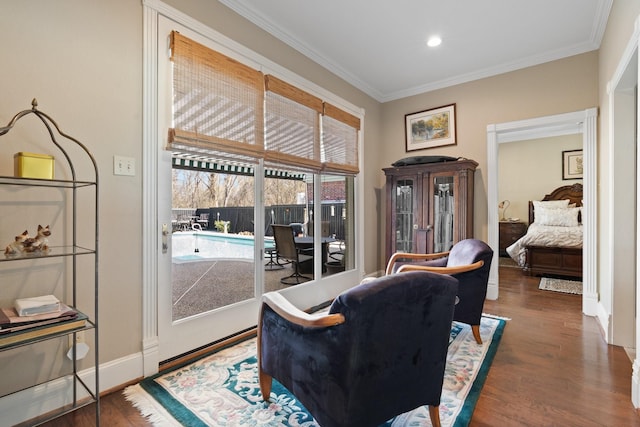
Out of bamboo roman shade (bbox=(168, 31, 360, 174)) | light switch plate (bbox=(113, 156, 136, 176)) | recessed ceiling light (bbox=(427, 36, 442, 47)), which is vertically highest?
recessed ceiling light (bbox=(427, 36, 442, 47))

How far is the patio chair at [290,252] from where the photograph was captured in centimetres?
331

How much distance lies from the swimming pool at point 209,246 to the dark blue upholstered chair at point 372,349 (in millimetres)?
1142

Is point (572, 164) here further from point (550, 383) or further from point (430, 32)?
point (550, 383)

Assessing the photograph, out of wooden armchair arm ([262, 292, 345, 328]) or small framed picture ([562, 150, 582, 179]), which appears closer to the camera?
wooden armchair arm ([262, 292, 345, 328])

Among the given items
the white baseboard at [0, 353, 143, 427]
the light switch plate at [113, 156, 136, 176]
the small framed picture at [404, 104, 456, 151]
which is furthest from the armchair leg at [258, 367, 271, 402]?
the small framed picture at [404, 104, 456, 151]

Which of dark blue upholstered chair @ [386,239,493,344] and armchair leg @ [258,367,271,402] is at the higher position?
dark blue upholstered chair @ [386,239,493,344]

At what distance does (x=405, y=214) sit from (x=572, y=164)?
4750 millimetres

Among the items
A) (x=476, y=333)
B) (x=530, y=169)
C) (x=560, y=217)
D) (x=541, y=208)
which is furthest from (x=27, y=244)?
(x=530, y=169)

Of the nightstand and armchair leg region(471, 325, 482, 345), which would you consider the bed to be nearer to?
the nightstand

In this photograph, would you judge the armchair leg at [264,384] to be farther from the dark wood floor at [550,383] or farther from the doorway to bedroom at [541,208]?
the doorway to bedroom at [541,208]

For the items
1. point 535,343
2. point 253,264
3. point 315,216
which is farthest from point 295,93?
point 535,343

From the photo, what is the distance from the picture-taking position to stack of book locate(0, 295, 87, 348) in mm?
1305

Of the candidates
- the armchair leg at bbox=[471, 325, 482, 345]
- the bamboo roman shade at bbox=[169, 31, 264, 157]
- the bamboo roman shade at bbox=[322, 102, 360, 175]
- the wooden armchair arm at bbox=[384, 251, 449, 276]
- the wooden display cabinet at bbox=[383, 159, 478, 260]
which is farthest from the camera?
the wooden display cabinet at bbox=[383, 159, 478, 260]

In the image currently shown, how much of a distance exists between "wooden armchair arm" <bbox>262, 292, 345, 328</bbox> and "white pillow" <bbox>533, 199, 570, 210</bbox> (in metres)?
6.53
